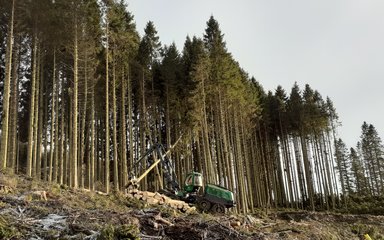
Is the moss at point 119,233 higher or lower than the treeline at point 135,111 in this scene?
lower

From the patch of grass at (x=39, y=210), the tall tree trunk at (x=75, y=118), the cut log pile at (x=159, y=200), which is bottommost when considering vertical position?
the patch of grass at (x=39, y=210)

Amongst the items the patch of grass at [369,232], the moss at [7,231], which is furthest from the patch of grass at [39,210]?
the patch of grass at [369,232]

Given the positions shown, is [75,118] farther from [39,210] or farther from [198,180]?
[39,210]

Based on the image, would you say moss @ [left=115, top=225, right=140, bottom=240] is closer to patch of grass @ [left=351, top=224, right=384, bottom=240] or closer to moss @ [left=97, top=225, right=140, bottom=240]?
moss @ [left=97, top=225, right=140, bottom=240]

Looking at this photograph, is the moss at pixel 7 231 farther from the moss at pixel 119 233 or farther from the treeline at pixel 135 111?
the treeline at pixel 135 111

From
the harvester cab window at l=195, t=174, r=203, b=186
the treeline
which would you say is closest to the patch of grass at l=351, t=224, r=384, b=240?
the harvester cab window at l=195, t=174, r=203, b=186

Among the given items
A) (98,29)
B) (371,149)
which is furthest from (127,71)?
(371,149)

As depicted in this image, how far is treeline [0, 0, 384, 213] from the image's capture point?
20.4 metres

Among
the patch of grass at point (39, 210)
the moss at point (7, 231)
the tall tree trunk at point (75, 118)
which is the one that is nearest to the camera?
the moss at point (7, 231)

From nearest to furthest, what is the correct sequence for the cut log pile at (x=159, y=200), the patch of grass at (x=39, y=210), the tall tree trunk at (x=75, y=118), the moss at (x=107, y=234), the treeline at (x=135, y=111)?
the moss at (x=107, y=234) → the patch of grass at (x=39, y=210) → the cut log pile at (x=159, y=200) → the tall tree trunk at (x=75, y=118) → the treeline at (x=135, y=111)

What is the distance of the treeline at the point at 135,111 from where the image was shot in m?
20.4

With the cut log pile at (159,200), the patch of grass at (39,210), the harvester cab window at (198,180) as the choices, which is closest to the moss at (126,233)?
the patch of grass at (39,210)

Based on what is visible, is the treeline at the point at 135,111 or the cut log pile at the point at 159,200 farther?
the treeline at the point at 135,111

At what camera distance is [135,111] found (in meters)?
32.5
